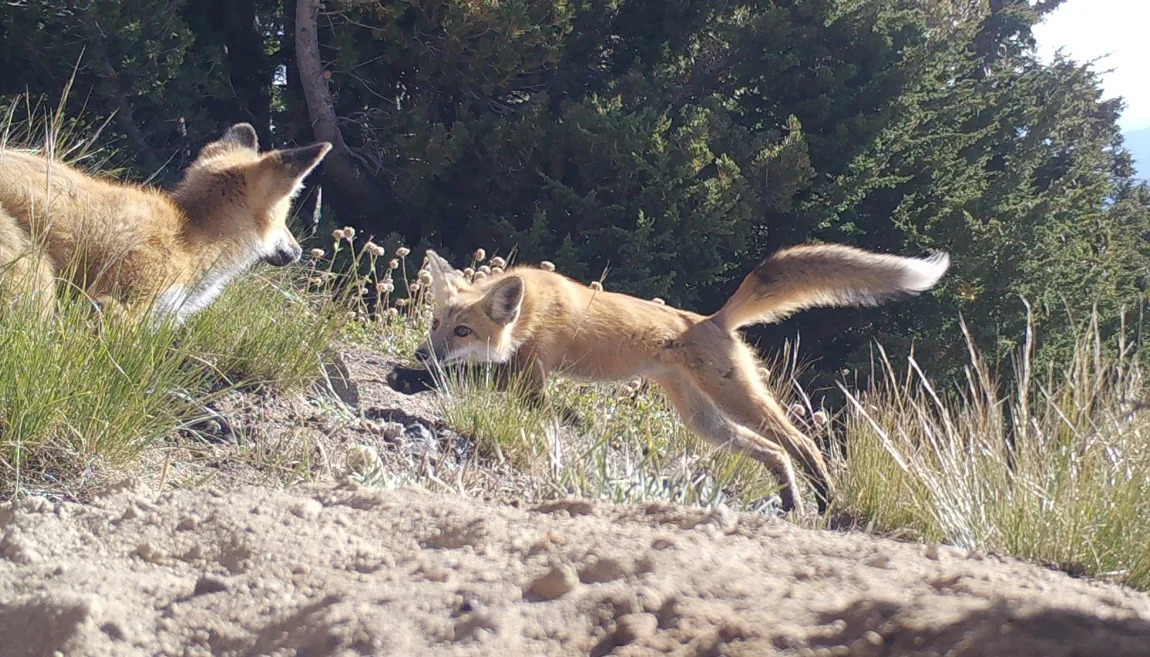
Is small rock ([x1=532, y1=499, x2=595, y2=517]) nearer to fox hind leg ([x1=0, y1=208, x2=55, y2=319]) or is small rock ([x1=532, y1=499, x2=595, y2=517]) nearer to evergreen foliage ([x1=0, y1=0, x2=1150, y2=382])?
fox hind leg ([x1=0, y1=208, x2=55, y2=319])

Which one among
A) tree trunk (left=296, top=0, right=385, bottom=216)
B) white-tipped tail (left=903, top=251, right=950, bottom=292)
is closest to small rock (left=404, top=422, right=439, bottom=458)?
white-tipped tail (left=903, top=251, right=950, bottom=292)

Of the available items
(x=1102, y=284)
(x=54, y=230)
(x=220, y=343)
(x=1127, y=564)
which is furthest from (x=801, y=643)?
(x=1102, y=284)

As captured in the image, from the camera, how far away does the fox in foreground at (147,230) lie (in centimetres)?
534

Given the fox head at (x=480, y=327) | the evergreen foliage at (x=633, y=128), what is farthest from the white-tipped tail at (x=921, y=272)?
the evergreen foliage at (x=633, y=128)

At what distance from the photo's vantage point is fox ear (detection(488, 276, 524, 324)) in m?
7.37

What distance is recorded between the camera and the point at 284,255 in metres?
7.47

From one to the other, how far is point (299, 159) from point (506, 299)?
1651 millimetres

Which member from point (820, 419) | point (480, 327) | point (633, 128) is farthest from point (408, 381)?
point (633, 128)

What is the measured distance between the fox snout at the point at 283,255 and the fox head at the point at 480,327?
110 cm

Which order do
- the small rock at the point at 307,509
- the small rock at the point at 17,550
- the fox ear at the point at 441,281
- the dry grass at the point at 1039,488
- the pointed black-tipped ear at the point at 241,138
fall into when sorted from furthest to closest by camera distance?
the pointed black-tipped ear at the point at 241,138 → the fox ear at the point at 441,281 → the dry grass at the point at 1039,488 → the small rock at the point at 307,509 → the small rock at the point at 17,550

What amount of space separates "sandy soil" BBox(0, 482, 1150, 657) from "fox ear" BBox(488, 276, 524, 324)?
3.79m

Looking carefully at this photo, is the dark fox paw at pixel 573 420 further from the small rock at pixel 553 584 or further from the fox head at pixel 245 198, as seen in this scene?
the small rock at pixel 553 584

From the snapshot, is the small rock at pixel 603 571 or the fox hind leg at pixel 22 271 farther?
the fox hind leg at pixel 22 271

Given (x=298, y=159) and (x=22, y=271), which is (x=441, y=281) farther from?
(x=22, y=271)
